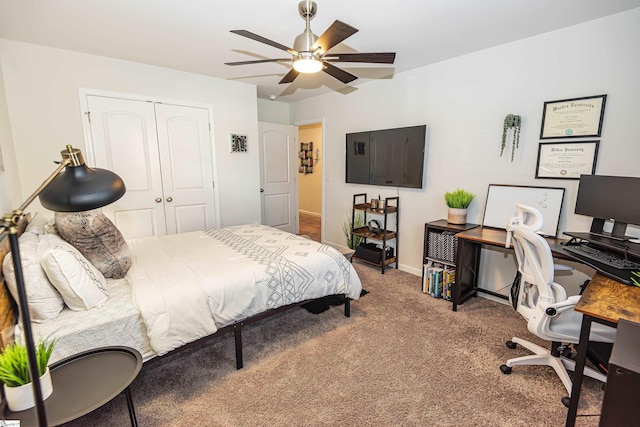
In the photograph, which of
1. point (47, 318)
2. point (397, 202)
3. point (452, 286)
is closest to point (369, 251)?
point (397, 202)

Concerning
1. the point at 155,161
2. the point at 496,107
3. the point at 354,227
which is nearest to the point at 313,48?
the point at 496,107

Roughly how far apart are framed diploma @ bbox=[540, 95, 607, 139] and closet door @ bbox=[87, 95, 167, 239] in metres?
4.03

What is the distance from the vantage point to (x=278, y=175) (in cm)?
511

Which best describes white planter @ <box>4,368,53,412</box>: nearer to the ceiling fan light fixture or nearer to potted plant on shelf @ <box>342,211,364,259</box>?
the ceiling fan light fixture

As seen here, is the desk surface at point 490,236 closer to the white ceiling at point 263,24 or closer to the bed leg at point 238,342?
the white ceiling at point 263,24

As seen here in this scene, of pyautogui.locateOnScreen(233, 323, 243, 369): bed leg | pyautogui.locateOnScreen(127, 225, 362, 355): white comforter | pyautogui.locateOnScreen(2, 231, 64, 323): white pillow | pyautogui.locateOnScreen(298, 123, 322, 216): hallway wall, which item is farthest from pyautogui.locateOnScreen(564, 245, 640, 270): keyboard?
pyautogui.locateOnScreen(298, 123, 322, 216): hallway wall

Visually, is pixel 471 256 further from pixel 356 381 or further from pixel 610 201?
pixel 356 381

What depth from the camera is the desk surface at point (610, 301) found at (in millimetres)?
1305

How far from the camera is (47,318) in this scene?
149 centimetres

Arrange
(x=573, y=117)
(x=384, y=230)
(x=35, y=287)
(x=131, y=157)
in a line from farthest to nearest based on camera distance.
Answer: (x=384, y=230), (x=131, y=157), (x=573, y=117), (x=35, y=287)

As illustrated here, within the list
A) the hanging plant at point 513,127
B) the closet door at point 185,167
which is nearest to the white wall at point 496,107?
the hanging plant at point 513,127

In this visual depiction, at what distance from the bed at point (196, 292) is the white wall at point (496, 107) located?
1.57 meters

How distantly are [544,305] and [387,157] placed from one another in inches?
97.0

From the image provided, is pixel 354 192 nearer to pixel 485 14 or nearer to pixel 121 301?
pixel 485 14
